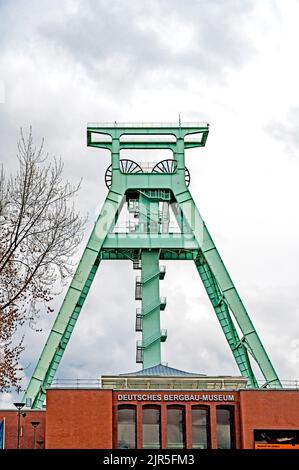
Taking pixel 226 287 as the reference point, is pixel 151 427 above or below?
below

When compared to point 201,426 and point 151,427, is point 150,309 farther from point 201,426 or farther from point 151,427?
point 201,426

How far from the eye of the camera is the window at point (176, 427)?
54125 mm

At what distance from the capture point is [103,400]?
53.4 metres

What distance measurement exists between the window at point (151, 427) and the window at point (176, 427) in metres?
0.67

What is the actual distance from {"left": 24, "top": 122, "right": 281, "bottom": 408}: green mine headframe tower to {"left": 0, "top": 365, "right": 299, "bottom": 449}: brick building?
17.5ft

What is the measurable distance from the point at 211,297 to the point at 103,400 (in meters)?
13.6

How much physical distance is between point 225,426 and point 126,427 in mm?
6091

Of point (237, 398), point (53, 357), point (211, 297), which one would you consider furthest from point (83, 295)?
point (237, 398)

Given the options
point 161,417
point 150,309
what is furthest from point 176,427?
point 150,309

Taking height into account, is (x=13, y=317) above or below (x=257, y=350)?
below

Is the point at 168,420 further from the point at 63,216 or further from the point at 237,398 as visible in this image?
Answer: the point at 63,216

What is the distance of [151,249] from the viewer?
206ft

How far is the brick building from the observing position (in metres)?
52.8

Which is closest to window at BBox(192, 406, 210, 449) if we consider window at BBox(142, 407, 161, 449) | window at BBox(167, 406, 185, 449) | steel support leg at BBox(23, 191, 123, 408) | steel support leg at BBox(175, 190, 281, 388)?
window at BBox(167, 406, 185, 449)
